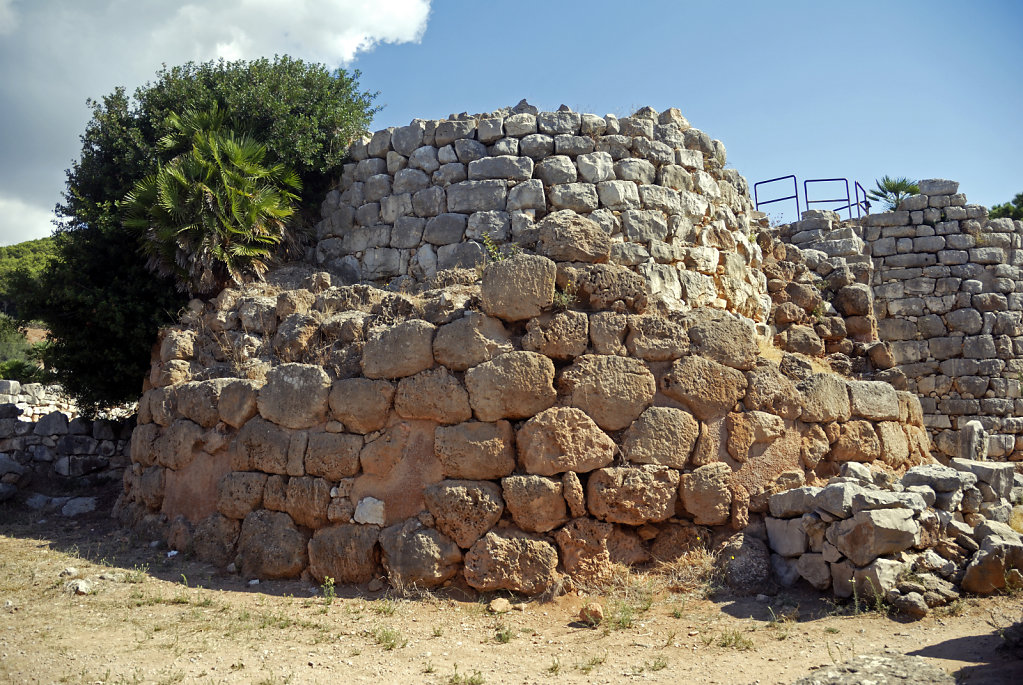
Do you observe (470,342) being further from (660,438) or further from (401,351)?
(660,438)

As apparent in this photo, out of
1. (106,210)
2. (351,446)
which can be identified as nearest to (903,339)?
(351,446)

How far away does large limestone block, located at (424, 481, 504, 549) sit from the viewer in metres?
6.33

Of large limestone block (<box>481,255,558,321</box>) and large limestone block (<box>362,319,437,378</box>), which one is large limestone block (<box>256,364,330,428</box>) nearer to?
large limestone block (<box>362,319,437,378</box>)

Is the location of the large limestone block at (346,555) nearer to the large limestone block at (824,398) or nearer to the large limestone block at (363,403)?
the large limestone block at (363,403)

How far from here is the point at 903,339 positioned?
13898mm

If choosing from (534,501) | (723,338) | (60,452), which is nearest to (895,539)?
(723,338)

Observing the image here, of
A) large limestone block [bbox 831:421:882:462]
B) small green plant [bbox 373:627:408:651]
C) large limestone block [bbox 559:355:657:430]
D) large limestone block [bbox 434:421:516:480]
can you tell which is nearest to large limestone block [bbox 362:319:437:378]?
large limestone block [bbox 434:421:516:480]

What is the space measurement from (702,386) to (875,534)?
1737mm

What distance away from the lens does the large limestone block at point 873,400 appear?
7.57 metres

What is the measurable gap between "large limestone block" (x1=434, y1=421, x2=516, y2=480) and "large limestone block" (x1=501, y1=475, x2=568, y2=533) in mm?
176

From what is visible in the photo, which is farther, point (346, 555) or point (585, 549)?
point (346, 555)

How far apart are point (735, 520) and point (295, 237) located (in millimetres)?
6286

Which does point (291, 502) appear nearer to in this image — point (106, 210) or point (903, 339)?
point (106, 210)

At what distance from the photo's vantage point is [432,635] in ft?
18.2
